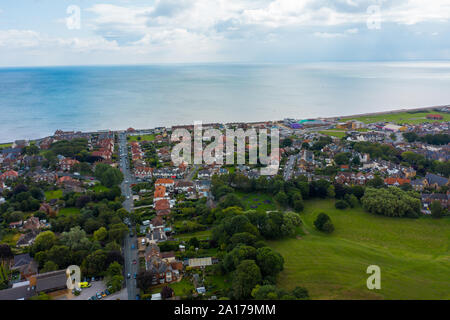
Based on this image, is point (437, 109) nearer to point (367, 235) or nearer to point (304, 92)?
point (304, 92)

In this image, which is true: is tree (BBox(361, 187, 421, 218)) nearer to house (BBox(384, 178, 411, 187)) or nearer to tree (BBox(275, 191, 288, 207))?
house (BBox(384, 178, 411, 187))

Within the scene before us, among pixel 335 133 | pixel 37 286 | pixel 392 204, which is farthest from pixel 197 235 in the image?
pixel 335 133

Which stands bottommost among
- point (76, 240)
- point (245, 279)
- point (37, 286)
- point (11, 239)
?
point (37, 286)

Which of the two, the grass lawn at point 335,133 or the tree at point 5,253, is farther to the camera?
the grass lawn at point 335,133

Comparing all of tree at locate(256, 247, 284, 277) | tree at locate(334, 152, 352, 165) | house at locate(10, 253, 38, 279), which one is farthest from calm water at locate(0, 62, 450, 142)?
tree at locate(256, 247, 284, 277)

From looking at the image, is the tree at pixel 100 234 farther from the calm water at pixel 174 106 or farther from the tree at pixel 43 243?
the calm water at pixel 174 106

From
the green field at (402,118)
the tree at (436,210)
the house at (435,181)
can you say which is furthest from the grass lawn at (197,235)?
the green field at (402,118)

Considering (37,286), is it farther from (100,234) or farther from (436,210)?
(436,210)
